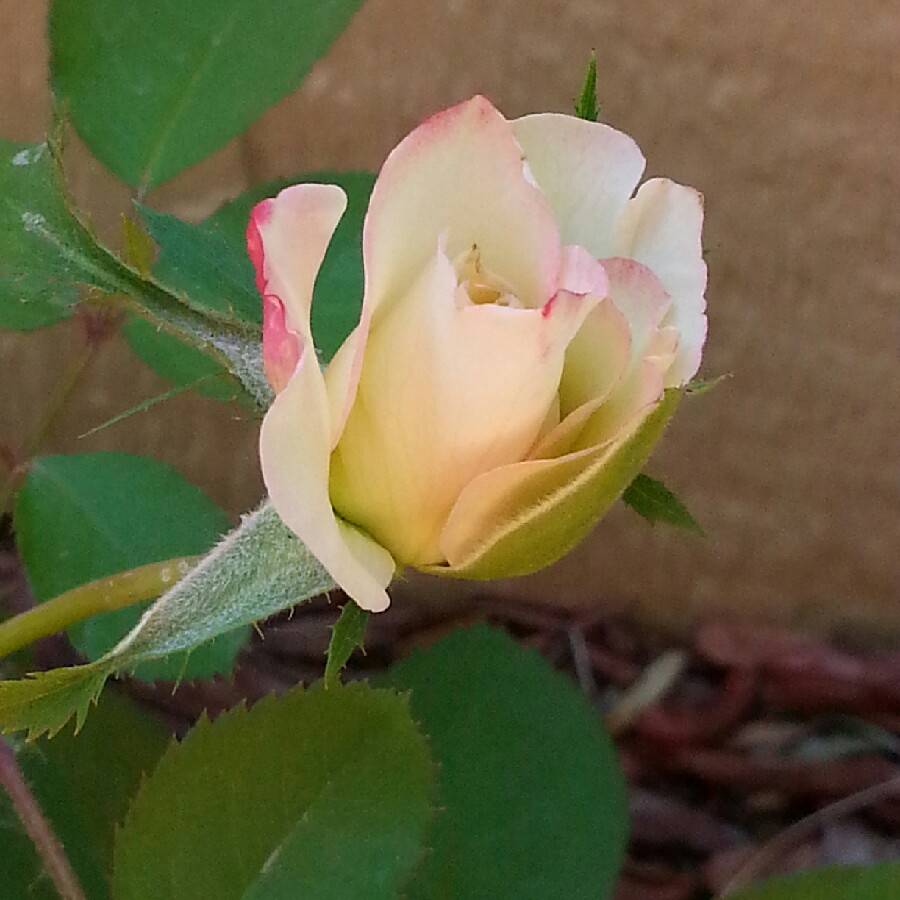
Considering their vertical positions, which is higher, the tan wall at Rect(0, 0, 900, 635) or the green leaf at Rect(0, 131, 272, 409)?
the green leaf at Rect(0, 131, 272, 409)

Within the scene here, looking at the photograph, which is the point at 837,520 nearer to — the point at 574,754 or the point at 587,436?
the point at 574,754

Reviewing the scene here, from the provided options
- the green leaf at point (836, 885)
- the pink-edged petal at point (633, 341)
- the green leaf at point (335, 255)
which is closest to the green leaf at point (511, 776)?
the green leaf at point (836, 885)

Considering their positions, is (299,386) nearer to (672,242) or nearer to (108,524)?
(672,242)

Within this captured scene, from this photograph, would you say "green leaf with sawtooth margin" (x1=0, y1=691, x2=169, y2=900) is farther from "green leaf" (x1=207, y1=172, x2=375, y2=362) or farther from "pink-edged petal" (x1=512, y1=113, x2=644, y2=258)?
"pink-edged petal" (x1=512, y1=113, x2=644, y2=258)

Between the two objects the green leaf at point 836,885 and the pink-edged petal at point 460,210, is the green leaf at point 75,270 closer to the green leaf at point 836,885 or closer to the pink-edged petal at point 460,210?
the pink-edged petal at point 460,210

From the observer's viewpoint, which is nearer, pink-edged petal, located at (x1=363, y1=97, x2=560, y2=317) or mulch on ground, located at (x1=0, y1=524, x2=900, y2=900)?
pink-edged petal, located at (x1=363, y1=97, x2=560, y2=317)

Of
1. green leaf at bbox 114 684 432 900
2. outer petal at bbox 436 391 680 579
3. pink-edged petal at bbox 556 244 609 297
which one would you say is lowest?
green leaf at bbox 114 684 432 900

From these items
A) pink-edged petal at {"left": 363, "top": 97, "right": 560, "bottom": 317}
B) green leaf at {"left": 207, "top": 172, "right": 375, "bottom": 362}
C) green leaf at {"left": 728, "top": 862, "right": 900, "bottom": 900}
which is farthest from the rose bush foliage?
green leaf at {"left": 728, "top": 862, "right": 900, "bottom": 900}
